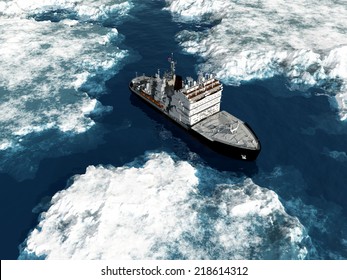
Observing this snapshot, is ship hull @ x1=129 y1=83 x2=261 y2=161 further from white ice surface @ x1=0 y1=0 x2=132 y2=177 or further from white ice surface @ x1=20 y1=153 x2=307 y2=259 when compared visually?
white ice surface @ x1=0 y1=0 x2=132 y2=177

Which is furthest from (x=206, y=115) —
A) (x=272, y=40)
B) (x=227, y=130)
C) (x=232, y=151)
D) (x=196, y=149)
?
(x=272, y=40)

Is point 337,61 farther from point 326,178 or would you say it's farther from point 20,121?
point 20,121

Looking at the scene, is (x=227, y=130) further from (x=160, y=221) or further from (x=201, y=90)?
(x=160, y=221)

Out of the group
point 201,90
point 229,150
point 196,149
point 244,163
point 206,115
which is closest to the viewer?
point 229,150

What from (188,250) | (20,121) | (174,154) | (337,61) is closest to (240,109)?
(174,154)

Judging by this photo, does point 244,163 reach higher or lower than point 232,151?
lower

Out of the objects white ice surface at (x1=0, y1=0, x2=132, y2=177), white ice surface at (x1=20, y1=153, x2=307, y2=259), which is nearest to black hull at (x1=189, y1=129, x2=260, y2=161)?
white ice surface at (x1=20, y1=153, x2=307, y2=259)
